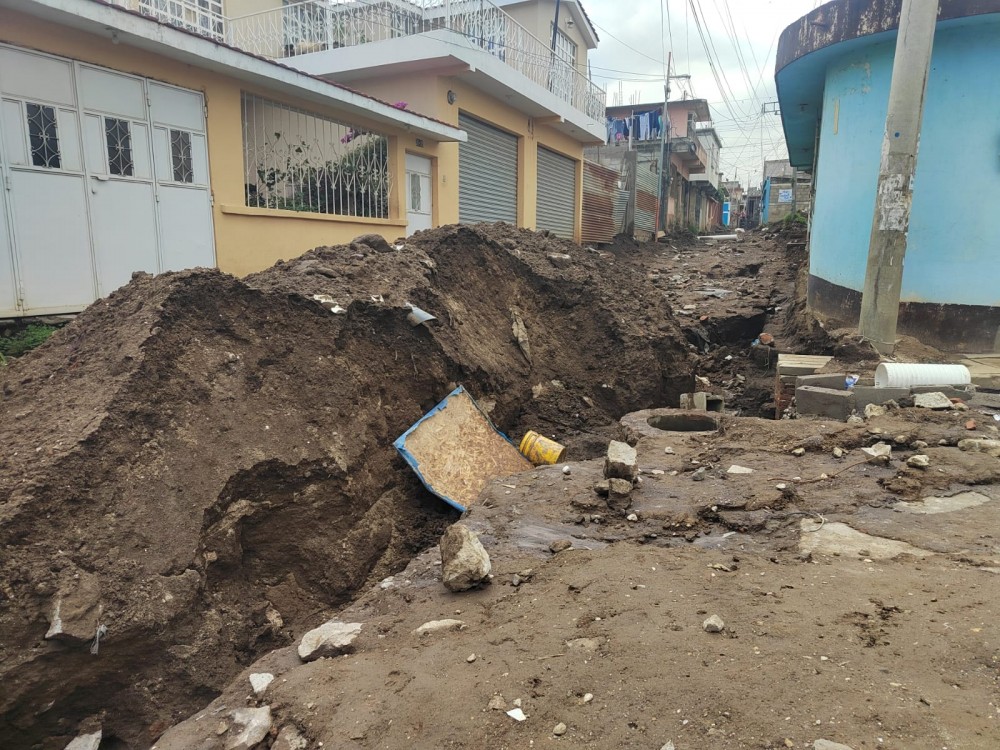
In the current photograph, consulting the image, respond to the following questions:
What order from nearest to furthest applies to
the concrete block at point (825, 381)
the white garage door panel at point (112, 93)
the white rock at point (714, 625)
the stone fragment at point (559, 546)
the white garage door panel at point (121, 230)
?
the white rock at point (714, 625) → the stone fragment at point (559, 546) → the concrete block at point (825, 381) → the white garage door panel at point (112, 93) → the white garage door panel at point (121, 230)

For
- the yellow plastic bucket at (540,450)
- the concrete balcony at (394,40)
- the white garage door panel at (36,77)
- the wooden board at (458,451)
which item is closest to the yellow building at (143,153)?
the white garage door panel at (36,77)

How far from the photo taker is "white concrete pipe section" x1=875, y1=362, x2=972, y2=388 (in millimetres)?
5062

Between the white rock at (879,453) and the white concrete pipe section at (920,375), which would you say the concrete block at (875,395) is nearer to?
the white concrete pipe section at (920,375)

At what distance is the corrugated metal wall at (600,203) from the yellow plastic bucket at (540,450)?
1359 cm

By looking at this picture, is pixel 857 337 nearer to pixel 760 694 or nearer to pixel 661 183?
pixel 760 694

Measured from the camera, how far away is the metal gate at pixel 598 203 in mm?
18328

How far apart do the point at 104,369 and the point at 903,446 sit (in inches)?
189

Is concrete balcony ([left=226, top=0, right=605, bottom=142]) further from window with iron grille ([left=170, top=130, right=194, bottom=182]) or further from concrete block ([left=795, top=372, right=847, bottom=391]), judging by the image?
concrete block ([left=795, top=372, right=847, bottom=391])

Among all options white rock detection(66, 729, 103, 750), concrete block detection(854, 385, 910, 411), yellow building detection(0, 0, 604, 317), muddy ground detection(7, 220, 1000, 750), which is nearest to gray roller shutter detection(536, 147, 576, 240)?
yellow building detection(0, 0, 604, 317)

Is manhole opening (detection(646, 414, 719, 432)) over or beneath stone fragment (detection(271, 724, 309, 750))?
over

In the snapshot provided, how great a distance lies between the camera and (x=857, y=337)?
257 inches

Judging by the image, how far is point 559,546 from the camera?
313 centimetres

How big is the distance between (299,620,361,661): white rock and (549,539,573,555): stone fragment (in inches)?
39.1

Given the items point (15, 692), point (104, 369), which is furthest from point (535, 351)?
point (15, 692)
